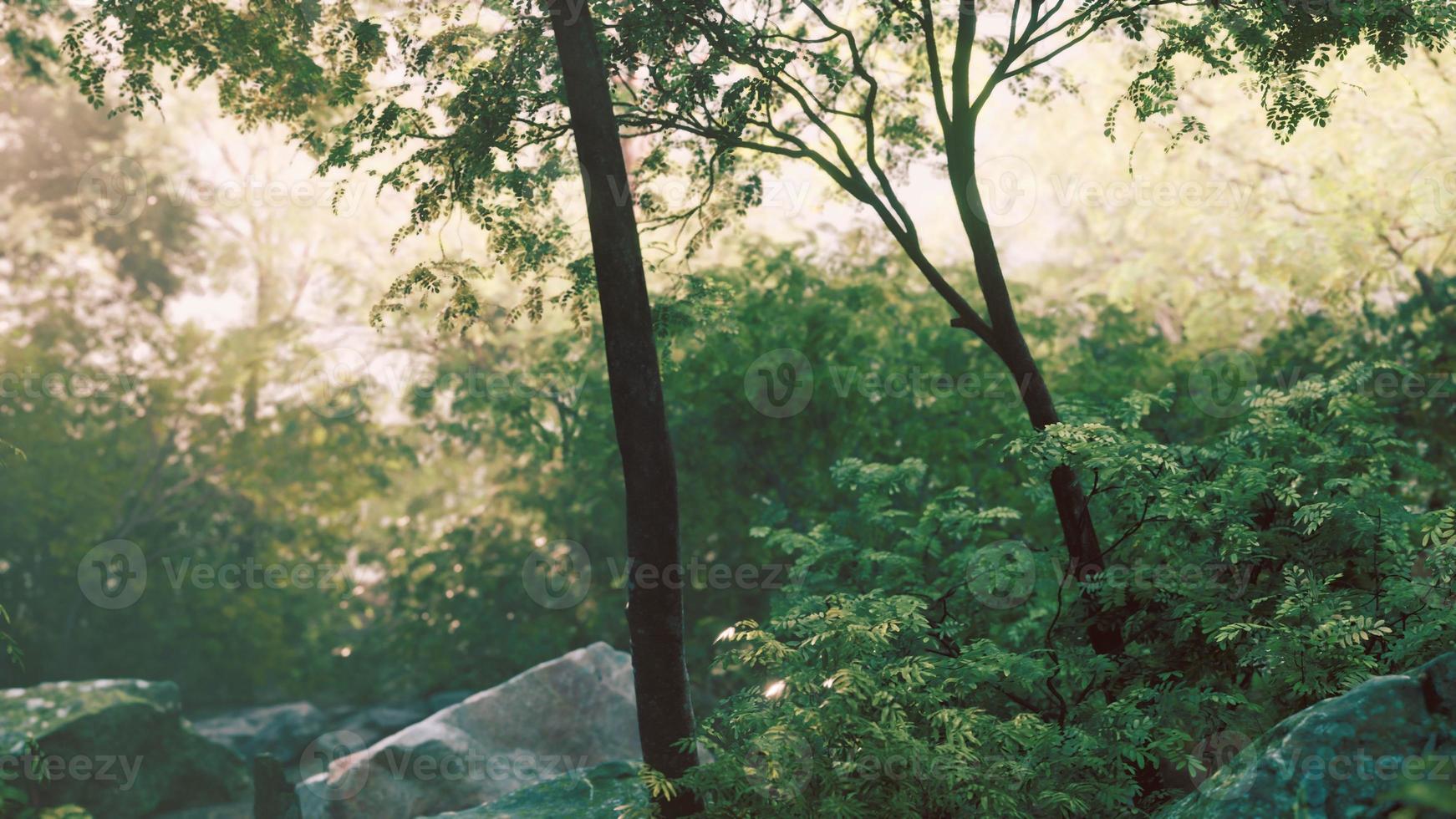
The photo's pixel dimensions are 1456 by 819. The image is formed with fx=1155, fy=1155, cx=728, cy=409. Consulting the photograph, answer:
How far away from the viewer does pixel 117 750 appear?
1474 cm

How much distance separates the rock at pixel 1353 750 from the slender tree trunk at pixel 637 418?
124 inches

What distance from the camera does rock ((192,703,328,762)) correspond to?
744 inches

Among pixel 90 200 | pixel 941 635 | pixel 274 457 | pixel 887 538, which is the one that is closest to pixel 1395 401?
pixel 887 538

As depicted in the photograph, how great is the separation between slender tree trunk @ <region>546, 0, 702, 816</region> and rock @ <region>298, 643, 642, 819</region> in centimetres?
406

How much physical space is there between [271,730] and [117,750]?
185 inches

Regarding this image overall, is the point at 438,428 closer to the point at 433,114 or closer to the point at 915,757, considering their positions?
the point at 433,114

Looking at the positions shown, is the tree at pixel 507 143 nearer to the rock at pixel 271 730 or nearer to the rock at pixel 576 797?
the rock at pixel 576 797

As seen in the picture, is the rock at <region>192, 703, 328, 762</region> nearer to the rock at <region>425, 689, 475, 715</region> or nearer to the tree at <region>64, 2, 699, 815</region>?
the rock at <region>425, 689, 475, 715</region>

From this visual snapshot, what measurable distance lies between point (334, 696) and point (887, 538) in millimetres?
16104

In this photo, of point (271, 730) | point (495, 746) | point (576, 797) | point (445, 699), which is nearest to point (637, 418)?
point (576, 797)

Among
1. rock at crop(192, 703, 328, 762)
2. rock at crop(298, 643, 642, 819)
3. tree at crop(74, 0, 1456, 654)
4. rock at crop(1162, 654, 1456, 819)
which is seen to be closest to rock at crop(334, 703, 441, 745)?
rock at crop(192, 703, 328, 762)

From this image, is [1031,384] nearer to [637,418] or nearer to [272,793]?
[637,418]

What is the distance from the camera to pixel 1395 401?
14.9 meters

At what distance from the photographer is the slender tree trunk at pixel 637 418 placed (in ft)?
23.3
